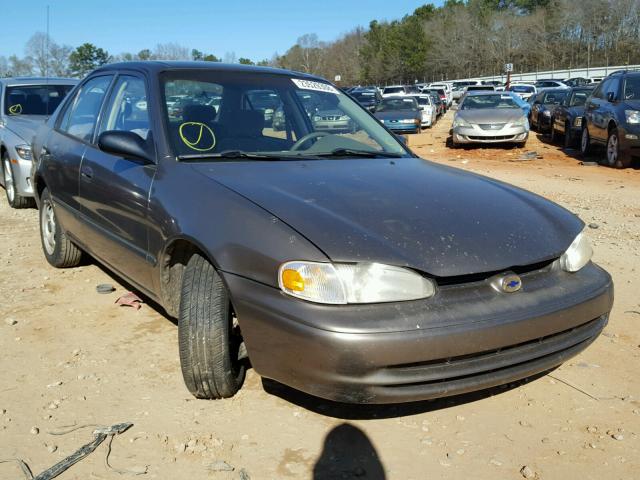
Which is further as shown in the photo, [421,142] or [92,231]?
[421,142]

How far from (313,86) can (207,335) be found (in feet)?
7.03

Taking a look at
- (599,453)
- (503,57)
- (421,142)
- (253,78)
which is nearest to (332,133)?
(253,78)

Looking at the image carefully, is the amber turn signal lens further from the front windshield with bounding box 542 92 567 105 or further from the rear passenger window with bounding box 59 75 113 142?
the front windshield with bounding box 542 92 567 105

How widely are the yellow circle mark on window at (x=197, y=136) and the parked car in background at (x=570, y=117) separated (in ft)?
43.3

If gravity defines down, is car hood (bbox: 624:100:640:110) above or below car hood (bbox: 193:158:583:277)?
above

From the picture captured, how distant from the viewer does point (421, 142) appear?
1897cm

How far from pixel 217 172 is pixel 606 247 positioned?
4.30 meters

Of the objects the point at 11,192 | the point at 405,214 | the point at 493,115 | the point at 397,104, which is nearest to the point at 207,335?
the point at 405,214

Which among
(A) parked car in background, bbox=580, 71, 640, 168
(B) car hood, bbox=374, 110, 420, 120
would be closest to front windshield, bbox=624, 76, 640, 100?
(A) parked car in background, bbox=580, 71, 640, 168

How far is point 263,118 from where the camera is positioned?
396 centimetres

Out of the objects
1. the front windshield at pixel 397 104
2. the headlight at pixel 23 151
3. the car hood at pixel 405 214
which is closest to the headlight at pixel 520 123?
the front windshield at pixel 397 104

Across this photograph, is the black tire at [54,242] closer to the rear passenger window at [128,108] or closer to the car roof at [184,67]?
the rear passenger window at [128,108]

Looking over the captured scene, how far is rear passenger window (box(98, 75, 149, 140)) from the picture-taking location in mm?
3758

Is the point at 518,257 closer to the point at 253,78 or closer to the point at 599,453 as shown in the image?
the point at 599,453
